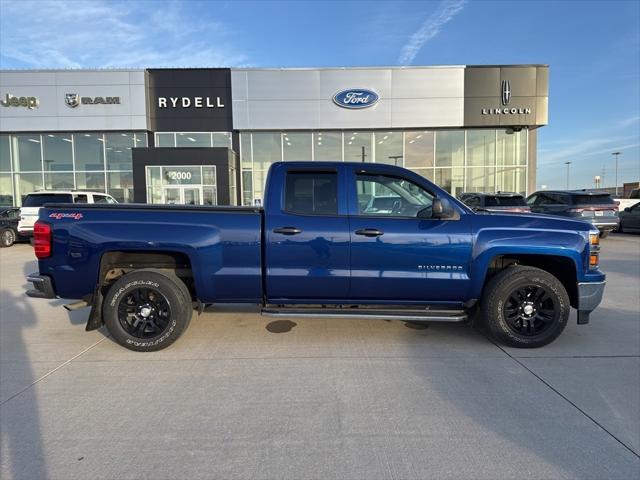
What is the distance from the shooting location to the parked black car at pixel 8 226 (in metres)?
14.7

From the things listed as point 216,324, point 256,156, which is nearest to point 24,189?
point 256,156

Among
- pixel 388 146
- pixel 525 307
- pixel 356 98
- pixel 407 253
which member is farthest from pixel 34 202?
pixel 388 146

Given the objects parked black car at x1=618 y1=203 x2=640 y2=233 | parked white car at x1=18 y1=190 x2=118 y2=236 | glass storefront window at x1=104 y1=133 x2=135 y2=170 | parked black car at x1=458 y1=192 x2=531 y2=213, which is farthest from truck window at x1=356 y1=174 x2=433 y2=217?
glass storefront window at x1=104 y1=133 x2=135 y2=170

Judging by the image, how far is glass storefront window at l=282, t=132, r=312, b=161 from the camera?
24.1 m

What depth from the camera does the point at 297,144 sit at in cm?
2411

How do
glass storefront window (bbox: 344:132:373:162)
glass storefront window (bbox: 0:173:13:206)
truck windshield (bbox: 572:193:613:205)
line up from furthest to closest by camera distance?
glass storefront window (bbox: 0:173:13:206), glass storefront window (bbox: 344:132:373:162), truck windshield (bbox: 572:193:613:205)

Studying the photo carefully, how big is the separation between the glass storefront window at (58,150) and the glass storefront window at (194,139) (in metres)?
6.41

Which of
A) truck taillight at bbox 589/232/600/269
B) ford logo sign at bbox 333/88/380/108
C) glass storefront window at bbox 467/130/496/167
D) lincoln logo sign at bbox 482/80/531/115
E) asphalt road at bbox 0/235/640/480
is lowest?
asphalt road at bbox 0/235/640/480

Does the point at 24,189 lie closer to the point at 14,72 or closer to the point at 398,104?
the point at 14,72

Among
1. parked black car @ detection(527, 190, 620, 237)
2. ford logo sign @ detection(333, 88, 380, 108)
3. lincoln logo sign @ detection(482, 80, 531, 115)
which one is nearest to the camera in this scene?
parked black car @ detection(527, 190, 620, 237)

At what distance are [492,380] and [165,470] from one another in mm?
2798

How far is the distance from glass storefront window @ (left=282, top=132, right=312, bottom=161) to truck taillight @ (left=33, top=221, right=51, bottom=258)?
20.3m

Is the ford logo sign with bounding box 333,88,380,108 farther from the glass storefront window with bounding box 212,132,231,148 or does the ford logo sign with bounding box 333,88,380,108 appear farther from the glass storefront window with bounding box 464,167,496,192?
the glass storefront window with bounding box 464,167,496,192

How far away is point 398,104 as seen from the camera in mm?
23281
